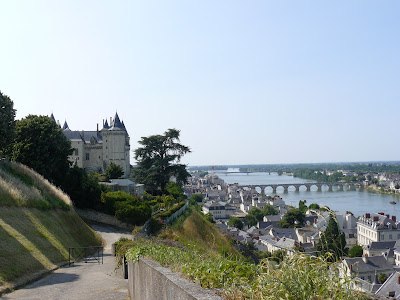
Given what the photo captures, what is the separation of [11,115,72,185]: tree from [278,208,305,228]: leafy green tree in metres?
44.5

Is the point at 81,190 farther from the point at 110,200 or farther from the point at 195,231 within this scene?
the point at 195,231

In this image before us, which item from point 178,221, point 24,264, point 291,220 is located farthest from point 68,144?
point 291,220

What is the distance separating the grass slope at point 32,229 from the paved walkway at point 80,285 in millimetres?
376

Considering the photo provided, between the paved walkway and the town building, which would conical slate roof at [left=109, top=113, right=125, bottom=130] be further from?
the paved walkway

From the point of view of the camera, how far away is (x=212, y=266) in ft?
11.5

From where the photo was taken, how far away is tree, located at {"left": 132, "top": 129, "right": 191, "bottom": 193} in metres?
29.8

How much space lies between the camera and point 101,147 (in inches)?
1836

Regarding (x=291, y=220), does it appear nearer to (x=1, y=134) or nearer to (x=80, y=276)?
(x=1, y=134)

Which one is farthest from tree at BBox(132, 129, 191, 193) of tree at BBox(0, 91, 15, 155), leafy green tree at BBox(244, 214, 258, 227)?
leafy green tree at BBox(244, 214, 258, 227)

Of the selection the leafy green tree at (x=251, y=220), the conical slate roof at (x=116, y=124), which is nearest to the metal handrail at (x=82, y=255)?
the conical slate roof at (x=116, y=124)

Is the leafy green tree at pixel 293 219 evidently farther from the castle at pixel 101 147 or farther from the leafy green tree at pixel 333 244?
the leafy green tree at pixel 333 244

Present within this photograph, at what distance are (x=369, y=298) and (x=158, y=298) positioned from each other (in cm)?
226

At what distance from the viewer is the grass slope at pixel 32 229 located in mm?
8805

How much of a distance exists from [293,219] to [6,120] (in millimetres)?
49866
